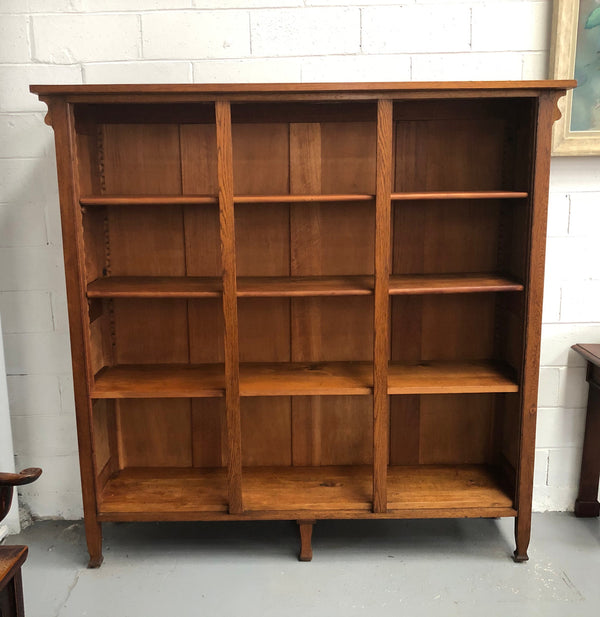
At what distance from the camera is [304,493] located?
242cm

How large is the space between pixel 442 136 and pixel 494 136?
20cm

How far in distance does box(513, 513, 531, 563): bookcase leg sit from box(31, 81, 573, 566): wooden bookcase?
0.05 feet

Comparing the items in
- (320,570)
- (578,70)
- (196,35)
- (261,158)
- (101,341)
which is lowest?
(320,570)

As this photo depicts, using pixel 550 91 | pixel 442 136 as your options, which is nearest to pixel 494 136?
pixel 442 136

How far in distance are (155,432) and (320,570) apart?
2.92 ft

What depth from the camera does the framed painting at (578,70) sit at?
7.69ft

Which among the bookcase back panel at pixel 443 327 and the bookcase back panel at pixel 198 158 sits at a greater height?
the bookcase back panel at pixel 198 158

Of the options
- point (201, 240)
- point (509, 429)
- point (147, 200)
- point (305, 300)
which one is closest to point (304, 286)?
point (305, 300)

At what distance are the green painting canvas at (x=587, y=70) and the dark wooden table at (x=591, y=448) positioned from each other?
0.90m

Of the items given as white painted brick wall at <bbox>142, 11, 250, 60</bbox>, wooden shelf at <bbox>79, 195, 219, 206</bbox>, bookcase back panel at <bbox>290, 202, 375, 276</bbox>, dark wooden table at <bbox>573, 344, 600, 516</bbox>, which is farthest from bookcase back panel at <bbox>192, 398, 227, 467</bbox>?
dark wooden table at <bbox>573, 344, 600, 516</bbox>

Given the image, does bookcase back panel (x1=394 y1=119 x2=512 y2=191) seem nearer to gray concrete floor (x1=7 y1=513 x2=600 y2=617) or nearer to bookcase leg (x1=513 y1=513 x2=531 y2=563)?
bookcase leg (x1=513 y1=513 x2=531 y2=563)

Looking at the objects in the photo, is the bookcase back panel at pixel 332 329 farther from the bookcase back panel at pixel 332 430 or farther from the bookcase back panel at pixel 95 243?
the bookcase back panel at pixel 95 243

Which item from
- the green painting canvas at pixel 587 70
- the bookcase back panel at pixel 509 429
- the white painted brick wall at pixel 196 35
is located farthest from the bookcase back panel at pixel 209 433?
the green painting canvas at pixel 587 70

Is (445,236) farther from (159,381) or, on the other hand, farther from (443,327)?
(159,381)
